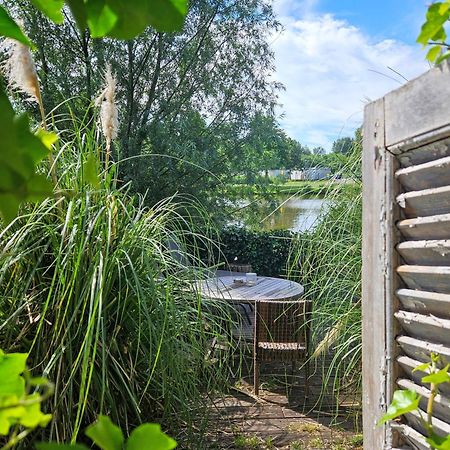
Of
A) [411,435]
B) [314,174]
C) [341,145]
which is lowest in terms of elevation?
[411,435]

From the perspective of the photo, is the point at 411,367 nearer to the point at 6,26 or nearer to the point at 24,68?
the point at 6,26

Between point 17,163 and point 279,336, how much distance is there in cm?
411

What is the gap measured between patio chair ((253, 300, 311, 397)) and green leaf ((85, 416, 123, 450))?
355cm

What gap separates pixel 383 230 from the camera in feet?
3.29

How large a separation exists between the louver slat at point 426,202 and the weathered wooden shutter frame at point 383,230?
3 cm

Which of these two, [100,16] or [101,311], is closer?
[100,16]

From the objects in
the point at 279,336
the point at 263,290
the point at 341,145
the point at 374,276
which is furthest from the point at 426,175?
the point at 263,290

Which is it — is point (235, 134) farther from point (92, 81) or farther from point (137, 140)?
point (92, 81)

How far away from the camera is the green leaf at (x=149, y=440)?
230 millimetres

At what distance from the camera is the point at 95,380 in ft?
5.37

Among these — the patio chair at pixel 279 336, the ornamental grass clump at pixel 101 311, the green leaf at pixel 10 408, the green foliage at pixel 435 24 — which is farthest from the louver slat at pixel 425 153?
the patio chair at pixel 279 336

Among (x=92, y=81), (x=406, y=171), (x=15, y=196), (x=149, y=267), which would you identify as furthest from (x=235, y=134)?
(x=15, y=196)

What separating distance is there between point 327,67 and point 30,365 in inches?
251

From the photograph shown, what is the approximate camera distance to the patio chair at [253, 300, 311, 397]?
3854mm
